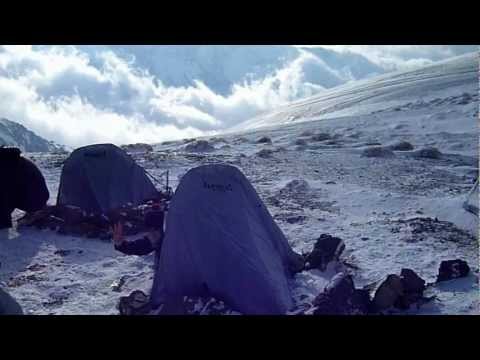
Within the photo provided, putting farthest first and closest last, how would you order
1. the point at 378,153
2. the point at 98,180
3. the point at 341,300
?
the point at 378,153
the point at 98,180
the point at 341,300

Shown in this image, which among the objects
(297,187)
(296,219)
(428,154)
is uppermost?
(428,154)

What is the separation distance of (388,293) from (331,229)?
3398mm

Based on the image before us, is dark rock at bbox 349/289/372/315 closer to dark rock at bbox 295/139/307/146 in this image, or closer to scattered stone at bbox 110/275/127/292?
scattered stone at bbox 110/275/127/292

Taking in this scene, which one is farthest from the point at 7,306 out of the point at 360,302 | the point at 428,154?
the point at 428,154

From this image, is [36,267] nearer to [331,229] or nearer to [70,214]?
[70,214]

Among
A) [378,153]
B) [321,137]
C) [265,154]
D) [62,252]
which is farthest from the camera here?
[321,137]

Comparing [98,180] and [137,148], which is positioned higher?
[137,148]

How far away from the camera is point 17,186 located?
341 inches

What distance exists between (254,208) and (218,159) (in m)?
11.7

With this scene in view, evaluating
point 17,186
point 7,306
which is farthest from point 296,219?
point 7,306

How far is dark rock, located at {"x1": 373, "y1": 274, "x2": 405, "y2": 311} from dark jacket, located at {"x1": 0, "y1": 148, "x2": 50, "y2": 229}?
22.8ft

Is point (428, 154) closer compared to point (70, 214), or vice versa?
point (70, 214)
